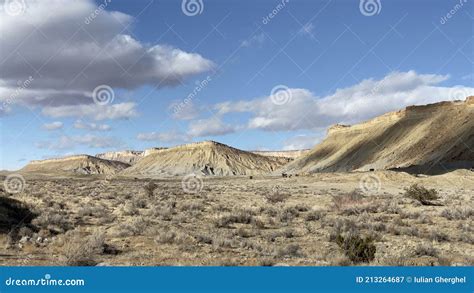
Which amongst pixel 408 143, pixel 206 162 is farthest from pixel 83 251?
pixel 206 162

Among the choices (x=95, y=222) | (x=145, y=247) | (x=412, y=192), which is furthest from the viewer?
(x=412, y=192)

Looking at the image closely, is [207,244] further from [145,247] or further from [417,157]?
[417,157]

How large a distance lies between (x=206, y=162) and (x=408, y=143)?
2823 inches

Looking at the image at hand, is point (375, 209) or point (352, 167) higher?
point (352, 167)

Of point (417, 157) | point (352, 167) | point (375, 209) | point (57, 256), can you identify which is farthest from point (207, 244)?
point (352, 167)

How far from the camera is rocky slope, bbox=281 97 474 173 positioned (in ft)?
224

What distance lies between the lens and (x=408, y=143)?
82.1 m

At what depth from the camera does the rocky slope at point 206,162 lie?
140 m

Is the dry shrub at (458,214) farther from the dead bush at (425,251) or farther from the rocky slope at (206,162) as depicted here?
the rocky slope at (206,162)

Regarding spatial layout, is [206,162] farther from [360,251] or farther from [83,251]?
[360,251]

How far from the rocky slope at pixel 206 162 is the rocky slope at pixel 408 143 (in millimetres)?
31118

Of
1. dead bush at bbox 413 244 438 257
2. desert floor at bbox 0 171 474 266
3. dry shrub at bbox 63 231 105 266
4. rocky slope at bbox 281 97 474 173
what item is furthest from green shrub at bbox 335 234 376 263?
rocky slope at bbox 281 97 474 173

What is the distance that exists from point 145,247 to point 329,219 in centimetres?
811

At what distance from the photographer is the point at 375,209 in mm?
21453
